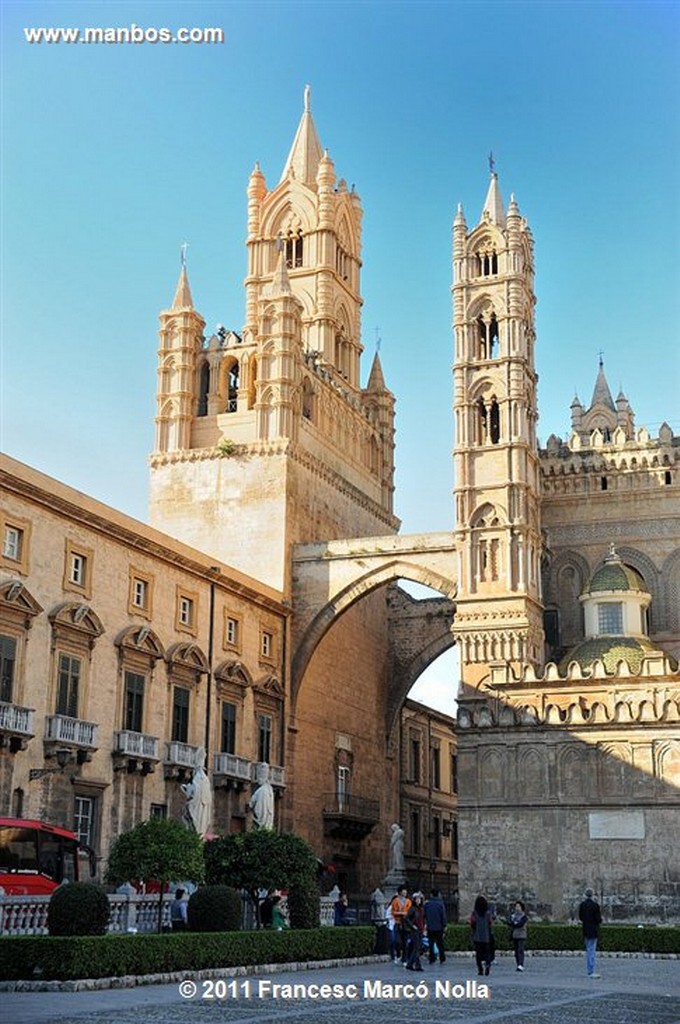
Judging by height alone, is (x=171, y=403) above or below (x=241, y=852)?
above

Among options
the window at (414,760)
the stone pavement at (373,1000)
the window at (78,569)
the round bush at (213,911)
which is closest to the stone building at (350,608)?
the window at (78,569)

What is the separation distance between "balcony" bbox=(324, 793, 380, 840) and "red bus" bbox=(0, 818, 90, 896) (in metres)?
20.4

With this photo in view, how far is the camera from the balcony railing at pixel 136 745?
33438 mm

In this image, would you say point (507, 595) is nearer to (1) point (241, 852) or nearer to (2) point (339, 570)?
(2) point (339, 570)

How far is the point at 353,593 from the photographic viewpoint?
45.1 meters

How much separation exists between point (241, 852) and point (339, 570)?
801 inches

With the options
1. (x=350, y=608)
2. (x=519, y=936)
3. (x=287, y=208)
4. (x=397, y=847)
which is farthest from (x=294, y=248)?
(x=519, y=936)

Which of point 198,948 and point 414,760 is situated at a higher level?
point 414,760

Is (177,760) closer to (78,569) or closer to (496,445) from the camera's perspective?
(78,569)

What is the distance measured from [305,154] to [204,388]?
1601 cm

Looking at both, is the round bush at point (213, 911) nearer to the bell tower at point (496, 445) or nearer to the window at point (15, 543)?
the window at point (15, 543)

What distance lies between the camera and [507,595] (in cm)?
4316

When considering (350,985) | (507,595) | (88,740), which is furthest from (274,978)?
(507,595)

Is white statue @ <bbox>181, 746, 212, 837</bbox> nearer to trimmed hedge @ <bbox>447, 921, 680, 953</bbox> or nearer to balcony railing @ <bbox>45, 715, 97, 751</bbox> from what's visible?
balcony railing @ <bbox>45, 715, 97, 751</bbox>
